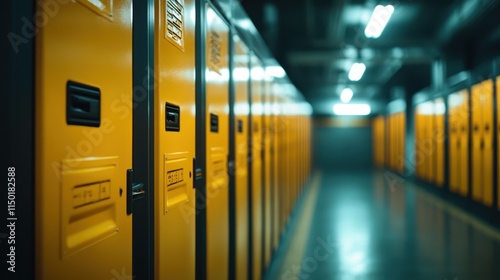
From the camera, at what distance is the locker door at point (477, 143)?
5984 millimetres

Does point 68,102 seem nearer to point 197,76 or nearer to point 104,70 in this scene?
point 104,70

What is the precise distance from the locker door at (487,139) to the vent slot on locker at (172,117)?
544cm

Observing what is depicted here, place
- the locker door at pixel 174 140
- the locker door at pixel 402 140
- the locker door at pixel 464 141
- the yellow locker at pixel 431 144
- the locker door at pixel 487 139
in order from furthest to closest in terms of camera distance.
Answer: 1. the locker door at pixel 402 140
2. the yellow locker at pixel 431 144
3. the locker door at pixel 464 141
4. the locker door at pixel 487 139
5. the locker door at pixel 174 140

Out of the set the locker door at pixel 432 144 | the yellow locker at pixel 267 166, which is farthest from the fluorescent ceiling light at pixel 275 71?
the locker door at pixel 432 144

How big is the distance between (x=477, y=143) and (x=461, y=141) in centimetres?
81

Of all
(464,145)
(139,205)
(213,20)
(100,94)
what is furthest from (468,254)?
(100,94)

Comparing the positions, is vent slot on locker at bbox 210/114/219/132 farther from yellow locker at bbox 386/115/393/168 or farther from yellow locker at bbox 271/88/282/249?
yellow locker at bbox 386/115/393/168

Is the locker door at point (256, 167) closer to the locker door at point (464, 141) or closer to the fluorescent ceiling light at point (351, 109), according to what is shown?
the locker door at point (464, 141)

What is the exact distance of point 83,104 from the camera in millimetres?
946

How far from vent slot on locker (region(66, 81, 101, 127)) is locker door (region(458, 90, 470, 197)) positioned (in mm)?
6788

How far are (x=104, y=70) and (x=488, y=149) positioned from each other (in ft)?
20.1

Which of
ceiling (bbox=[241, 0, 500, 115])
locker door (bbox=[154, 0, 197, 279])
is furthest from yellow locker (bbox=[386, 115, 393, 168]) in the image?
locker door (bbox=[154, 0, 197, 279])

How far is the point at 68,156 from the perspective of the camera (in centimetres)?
89

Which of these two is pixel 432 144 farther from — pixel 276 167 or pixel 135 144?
pixel 135 144
